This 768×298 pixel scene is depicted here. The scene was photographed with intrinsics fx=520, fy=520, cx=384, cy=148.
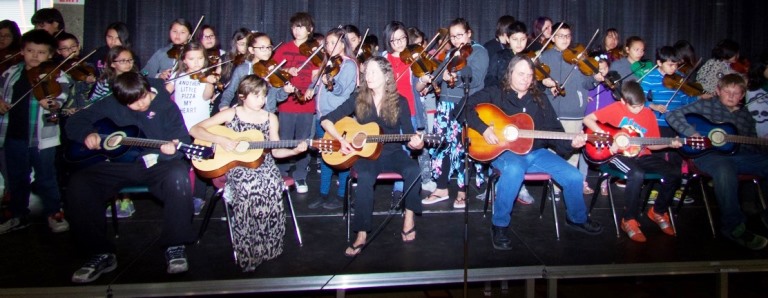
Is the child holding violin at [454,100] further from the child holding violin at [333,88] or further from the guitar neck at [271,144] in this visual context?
the guitar neck at [271,144]

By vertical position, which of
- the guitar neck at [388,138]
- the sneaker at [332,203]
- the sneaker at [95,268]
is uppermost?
the guitar neck at [388,138]

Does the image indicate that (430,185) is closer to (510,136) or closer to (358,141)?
(510,136)

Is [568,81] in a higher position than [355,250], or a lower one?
higher

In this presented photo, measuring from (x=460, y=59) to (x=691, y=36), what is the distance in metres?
4.80

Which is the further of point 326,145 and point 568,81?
point 568,81

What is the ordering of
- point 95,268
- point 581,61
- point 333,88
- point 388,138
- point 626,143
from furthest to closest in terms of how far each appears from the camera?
Answer: point 581,61, point 333,88, point 626,143, point 388,138, point 95,268

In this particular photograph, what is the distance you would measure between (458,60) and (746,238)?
2427mm

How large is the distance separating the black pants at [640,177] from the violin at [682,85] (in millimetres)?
1211

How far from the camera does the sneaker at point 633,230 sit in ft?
12.0

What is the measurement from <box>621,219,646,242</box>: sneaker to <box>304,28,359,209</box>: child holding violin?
219cm

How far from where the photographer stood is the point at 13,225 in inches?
150

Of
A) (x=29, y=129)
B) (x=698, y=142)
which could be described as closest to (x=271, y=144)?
(x=29, y=129)

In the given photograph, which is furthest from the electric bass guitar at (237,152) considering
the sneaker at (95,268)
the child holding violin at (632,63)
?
the child holding violin at (632,63)

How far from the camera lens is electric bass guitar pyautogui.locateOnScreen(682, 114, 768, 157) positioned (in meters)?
3.79
